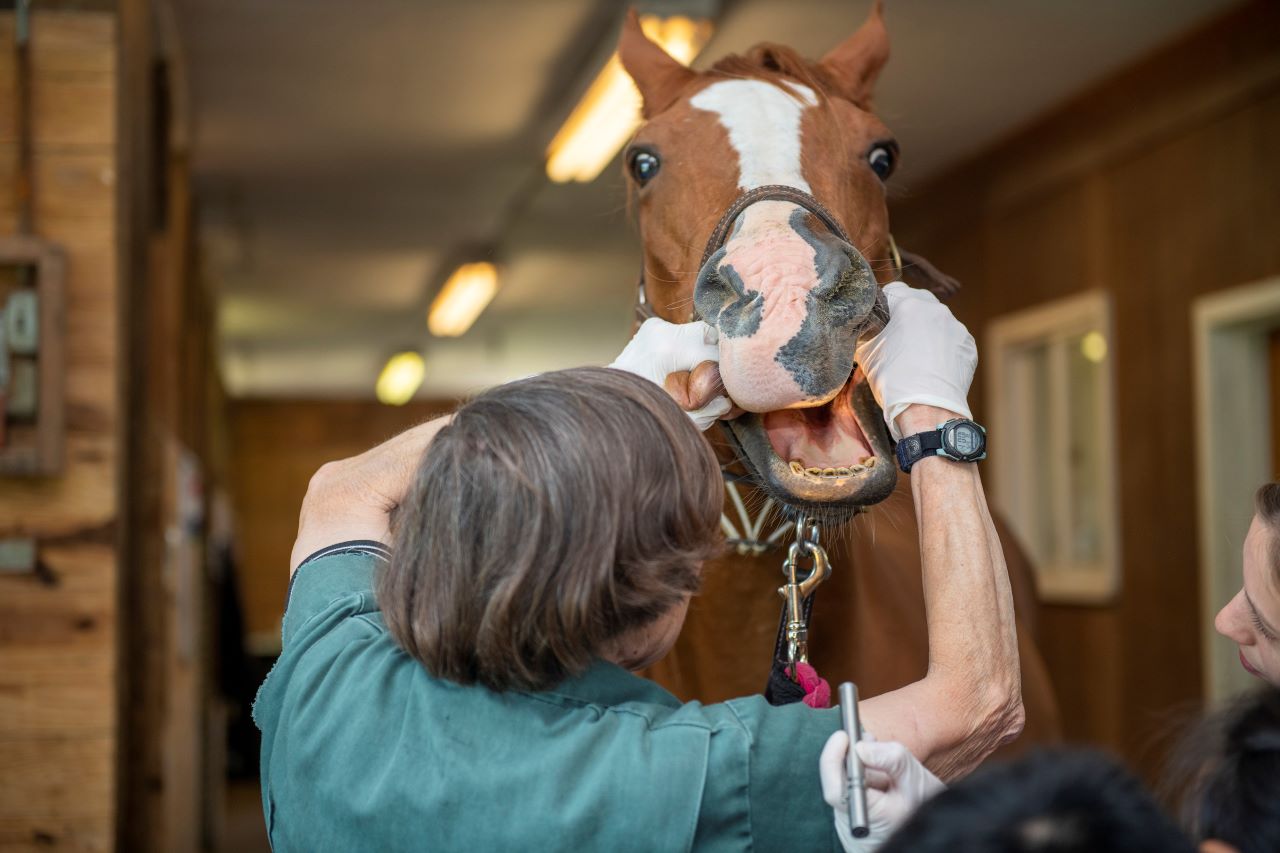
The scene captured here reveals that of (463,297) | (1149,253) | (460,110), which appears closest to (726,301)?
(1149,253)

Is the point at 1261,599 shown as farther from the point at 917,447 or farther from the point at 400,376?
the point at 400,376

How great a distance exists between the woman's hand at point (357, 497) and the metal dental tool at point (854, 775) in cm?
44

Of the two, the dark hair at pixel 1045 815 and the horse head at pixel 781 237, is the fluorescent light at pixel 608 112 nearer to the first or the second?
the horse head at pixel 781 237

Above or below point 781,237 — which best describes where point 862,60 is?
above

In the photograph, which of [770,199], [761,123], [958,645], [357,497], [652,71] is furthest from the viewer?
[652,71]

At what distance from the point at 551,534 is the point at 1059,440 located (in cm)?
498

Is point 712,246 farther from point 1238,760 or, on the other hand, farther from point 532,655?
point 1238,760

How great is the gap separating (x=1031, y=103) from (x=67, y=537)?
12.8ft

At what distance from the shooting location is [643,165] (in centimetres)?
186

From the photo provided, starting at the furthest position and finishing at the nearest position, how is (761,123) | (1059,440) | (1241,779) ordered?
(1059,440)
(761,123)
(1241,779)

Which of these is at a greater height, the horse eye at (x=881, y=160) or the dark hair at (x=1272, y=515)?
the horse eye at (x=881, y=160)

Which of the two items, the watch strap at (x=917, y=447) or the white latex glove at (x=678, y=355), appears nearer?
the watch strap at (x=917, y=447)

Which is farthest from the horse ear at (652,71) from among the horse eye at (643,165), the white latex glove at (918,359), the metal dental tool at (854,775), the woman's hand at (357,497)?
the metal dental tool at (854,775)

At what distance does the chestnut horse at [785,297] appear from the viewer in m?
1.31
